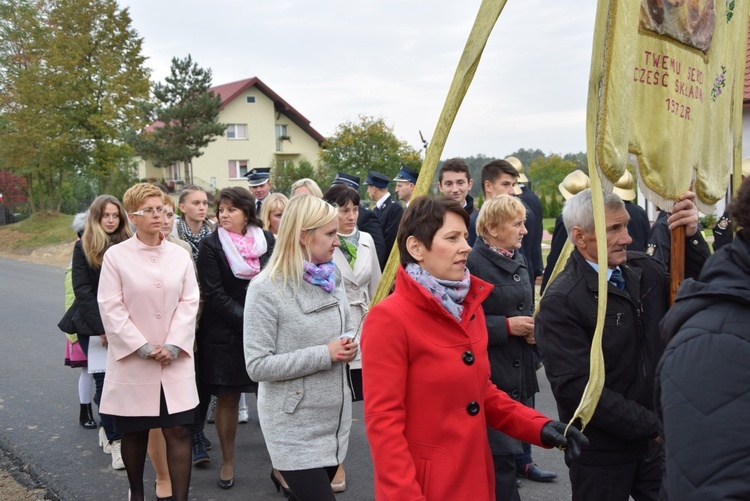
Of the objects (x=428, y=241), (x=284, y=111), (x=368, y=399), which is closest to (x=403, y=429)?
(x=368, y=399)

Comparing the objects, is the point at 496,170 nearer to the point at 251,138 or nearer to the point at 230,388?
the point at 230,388

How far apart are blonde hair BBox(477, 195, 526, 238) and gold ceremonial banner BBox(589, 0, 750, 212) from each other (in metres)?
1.14

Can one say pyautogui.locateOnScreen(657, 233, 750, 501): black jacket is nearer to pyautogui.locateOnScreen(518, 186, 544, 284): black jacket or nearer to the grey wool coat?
the grey wool coat

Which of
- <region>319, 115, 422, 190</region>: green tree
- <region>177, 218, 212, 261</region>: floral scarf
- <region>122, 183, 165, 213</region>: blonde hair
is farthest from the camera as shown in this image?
<region>319, 115, 422, 190</region>: green tree

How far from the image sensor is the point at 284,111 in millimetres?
60219

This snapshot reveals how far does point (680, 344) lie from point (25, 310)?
13371 millimetres

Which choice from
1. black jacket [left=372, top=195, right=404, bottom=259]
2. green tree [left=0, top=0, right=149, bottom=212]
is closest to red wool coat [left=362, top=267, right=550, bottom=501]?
black jacket [left=372, top=195, right=404, bottom=259]

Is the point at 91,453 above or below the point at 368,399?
below

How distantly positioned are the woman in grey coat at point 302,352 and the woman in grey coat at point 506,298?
0.84 meters

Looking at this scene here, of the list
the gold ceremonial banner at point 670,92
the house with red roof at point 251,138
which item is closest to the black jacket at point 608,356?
the gold ceremonial banner at point 670,92

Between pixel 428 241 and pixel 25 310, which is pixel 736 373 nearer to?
pixel 428 241

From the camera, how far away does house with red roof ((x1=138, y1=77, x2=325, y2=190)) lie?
58.5 meters

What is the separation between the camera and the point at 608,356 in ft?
9.75

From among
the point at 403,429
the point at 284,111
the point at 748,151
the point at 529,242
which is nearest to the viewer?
the point at 403,429
